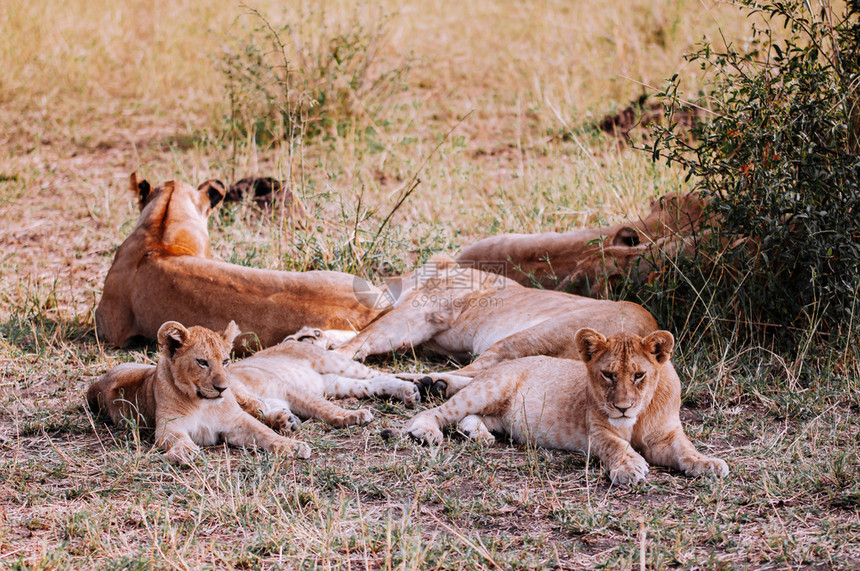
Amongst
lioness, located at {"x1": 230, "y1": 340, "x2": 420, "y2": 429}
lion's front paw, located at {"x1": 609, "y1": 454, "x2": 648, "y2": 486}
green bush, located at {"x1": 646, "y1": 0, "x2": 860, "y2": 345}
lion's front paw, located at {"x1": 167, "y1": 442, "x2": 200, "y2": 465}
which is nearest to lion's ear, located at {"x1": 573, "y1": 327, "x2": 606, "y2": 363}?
lion's front paw, located at {"x1": 609, "y1": 454, "x2": 648, "y2": 486}

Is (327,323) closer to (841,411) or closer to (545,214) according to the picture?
(545,214)

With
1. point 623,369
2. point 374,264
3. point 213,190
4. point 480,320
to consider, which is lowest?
point 480,320

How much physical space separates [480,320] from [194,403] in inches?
81.1

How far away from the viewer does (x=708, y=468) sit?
3656 mm

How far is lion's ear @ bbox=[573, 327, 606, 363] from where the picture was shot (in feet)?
12.5

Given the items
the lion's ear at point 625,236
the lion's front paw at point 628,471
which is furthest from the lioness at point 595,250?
the lion's front paw at point 628,471

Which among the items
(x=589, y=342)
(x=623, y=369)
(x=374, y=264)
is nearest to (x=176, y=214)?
(x=374, y=264)

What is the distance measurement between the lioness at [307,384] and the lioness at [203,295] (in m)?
0.38

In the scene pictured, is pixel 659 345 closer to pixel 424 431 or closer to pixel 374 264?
pixel 424 431

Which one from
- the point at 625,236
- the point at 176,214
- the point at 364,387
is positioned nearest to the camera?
the point at 364,387

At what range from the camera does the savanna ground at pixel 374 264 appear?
3.20 meters

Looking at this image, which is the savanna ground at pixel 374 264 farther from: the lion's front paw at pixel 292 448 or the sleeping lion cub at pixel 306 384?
the sleeping lion cub at pixel 306 384

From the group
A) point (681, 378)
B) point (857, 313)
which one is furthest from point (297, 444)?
point (857, 313)

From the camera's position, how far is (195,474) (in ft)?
→ 12.1
